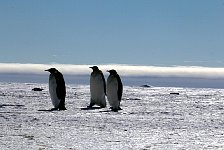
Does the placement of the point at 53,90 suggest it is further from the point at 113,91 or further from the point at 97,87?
the point at 113,91

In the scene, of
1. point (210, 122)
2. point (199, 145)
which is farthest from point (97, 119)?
point (199, 145)

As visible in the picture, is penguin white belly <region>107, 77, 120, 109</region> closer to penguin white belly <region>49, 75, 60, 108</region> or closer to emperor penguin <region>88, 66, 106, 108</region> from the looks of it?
emperor penguin <region>88, 66, 106, 108</region>

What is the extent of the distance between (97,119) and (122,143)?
4.12 metres

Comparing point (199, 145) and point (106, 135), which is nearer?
point (199, 145)

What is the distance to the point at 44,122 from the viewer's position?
35.3ft

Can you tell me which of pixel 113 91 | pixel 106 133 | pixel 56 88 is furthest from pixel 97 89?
pixel 106 133

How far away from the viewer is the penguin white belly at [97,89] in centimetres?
→ 1752

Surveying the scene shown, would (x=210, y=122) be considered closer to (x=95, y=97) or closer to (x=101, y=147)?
(x=101, y=147)

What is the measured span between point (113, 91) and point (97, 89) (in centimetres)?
72

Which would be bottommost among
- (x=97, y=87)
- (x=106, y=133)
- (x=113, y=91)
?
(x=106, y=133)

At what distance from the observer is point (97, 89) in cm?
1761

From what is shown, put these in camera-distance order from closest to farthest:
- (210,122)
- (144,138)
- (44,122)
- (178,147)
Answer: (178,147), (144,138), (44,122), (210,122)

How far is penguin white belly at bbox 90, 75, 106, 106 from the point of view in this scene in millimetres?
17516

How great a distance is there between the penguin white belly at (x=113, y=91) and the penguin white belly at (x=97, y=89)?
0.41 m
